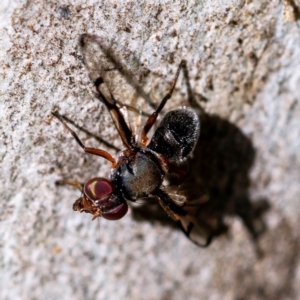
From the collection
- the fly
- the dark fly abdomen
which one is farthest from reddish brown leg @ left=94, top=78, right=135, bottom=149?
the dark fly abdomen

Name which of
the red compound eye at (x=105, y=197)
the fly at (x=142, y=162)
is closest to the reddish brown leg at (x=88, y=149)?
the fly at (x=142, y=162)

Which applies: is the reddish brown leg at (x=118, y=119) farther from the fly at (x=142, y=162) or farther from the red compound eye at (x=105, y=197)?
the red compound eye at (x=105, y=197)

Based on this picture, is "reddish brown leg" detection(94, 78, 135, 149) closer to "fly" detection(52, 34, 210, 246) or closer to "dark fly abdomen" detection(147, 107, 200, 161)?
"fly" detection(52, 34, 210, 246)

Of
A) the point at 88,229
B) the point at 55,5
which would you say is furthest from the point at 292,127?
the point at 55,5

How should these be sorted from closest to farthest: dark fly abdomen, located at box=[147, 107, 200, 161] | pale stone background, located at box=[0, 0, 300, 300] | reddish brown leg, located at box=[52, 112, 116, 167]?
pale stone background, located at box=[0, 0, 300, 300], reddish brown leg, located at box=[52, 112, 116, 167], dark fly abdomen, located at box=[147, 107, 200, 161]

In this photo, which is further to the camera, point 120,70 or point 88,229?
point 88,229

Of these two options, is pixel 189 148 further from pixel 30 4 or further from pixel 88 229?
pixel 30 4

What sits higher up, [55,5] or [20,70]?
[55,5]
